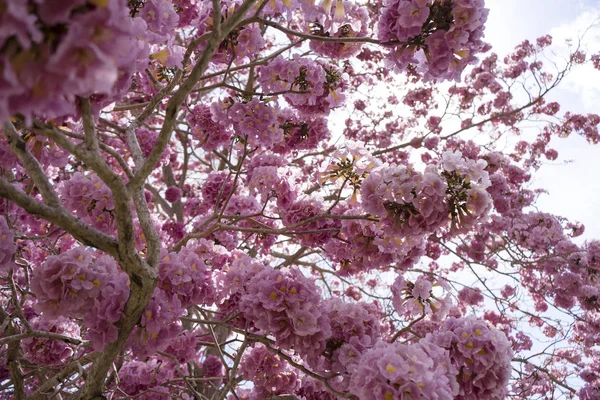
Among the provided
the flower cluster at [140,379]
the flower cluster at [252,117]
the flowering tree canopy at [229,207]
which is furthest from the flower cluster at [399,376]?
the flower cluster at [140,379]

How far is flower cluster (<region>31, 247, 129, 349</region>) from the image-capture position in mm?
1920

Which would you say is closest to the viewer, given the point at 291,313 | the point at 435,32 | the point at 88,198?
the point at 435,32

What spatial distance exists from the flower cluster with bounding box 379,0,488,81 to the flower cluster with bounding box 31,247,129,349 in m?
2.02

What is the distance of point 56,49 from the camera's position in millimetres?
851

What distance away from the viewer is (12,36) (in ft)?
2.72

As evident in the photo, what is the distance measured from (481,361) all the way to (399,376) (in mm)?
663

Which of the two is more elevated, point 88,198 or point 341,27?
point 341,27

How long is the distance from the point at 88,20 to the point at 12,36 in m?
0.16

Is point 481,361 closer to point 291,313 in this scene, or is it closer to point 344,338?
point 344,338

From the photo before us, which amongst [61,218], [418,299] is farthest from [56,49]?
[418,299]

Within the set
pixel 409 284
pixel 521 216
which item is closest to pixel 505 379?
pixel 409 284

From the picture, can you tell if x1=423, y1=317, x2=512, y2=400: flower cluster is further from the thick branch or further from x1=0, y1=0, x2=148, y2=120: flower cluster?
x1=0, y1=0, x2=148, y2=120: flower cluster

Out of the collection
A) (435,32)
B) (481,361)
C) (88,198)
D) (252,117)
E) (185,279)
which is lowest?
(481,361)

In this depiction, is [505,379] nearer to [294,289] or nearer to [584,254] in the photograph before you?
[294,289]
